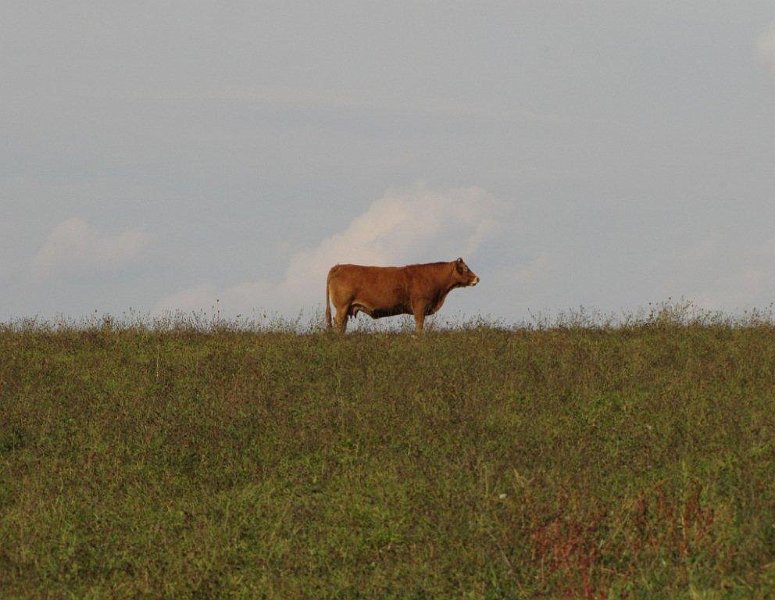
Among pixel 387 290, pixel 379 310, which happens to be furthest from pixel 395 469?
pixel 379 310

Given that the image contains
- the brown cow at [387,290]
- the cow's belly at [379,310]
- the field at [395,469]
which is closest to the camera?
the field at [395,469]

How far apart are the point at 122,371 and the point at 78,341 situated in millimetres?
2543

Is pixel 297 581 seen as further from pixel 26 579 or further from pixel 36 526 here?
pixel 36 526

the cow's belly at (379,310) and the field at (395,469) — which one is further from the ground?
the cow's belly at (379,310)

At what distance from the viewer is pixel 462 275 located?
2141 cm

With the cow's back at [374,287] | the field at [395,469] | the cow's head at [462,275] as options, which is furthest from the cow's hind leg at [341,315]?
the field at [395,469]

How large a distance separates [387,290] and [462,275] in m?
1.78

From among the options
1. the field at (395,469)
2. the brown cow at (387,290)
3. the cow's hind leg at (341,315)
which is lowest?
the field at (395,469)

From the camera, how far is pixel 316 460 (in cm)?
1023

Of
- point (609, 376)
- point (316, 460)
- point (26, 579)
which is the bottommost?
point (26, 579)

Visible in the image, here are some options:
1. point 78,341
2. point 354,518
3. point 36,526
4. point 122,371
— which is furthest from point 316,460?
point 78,341

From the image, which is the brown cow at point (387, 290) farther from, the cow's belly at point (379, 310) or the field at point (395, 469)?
the field at point (395, 469)

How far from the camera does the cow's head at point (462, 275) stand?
2123 cm

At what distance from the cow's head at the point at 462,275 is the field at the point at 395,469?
5.47 meters
